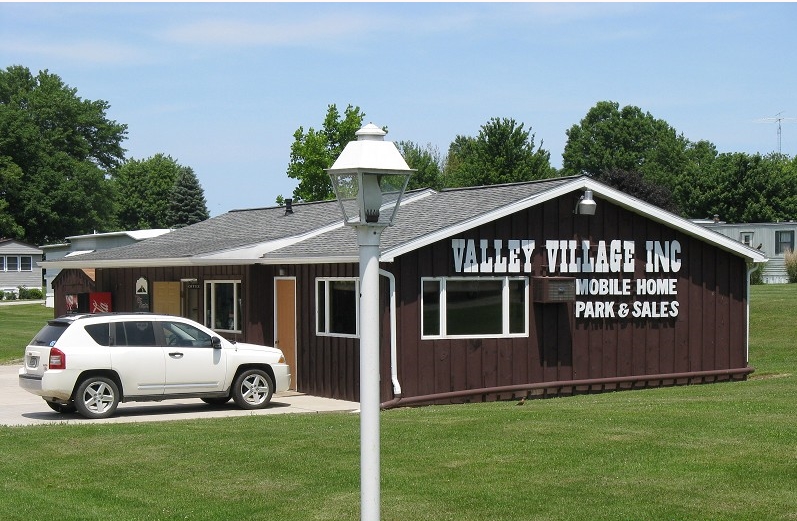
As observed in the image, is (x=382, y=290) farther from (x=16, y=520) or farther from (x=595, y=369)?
(x=16, y=520)

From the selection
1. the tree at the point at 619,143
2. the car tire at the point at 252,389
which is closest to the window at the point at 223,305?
the car tire at the point at 252,389

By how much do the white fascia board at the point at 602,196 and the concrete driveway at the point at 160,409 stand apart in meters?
2.86

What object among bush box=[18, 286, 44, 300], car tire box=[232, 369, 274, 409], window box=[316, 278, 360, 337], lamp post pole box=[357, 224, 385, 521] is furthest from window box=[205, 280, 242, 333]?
bush box=[18, 286, 44, 300]

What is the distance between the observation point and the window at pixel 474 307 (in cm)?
1978

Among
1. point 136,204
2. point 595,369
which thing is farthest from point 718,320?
point 136,204

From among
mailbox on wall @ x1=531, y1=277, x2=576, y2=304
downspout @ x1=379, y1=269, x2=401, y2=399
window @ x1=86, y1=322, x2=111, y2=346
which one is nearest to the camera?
window @ x1=86, y1=322, x2=111, y2=346

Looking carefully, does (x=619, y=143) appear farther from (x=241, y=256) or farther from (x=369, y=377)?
(x=369, y=377)

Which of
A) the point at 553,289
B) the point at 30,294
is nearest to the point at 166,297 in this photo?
the point at 553,289

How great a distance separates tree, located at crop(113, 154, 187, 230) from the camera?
105562mm

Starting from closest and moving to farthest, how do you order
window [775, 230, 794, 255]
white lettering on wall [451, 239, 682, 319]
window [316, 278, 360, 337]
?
1. window [316, 278, 360, 337]
2. white lettering on wall [451, 239, 682, 319]
3. window [775, 230, 794, 255]

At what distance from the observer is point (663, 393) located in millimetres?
19969

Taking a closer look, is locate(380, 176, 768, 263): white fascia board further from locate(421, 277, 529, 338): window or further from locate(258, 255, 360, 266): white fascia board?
locate(421, 277, 529, 338): window

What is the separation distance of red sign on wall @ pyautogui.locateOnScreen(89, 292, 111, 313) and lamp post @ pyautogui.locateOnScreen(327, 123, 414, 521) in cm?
2170

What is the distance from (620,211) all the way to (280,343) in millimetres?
6888
